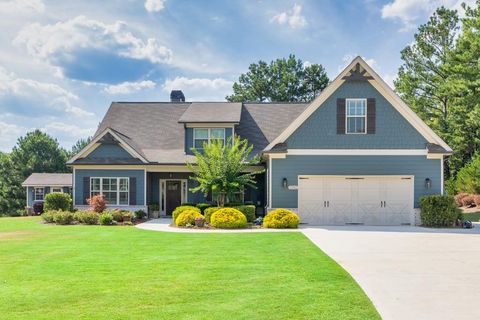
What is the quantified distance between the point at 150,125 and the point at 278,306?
22660 millimetres

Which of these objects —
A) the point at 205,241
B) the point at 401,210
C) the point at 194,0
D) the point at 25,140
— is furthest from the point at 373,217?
the point at 25,140

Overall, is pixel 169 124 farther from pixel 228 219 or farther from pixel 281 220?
pixel 281 220

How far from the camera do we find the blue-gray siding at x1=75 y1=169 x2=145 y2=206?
2350 cm

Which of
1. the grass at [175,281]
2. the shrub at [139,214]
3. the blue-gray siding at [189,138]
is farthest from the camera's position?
the blue-gray siding at [189,138]

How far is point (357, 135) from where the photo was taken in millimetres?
20328

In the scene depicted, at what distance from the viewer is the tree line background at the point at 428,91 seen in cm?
3080

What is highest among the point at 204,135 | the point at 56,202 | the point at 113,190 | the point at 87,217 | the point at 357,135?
the point at 204,135

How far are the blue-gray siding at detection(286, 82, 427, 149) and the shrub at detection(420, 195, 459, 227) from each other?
263 centimetres

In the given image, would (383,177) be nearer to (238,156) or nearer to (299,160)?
(299,160)

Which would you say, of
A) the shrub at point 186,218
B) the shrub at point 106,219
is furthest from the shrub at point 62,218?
the shrub at point 186,218

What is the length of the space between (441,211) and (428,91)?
946 inches

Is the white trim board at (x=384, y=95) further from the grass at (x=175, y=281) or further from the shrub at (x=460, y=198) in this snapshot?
the shrub at (x=460, y=198)

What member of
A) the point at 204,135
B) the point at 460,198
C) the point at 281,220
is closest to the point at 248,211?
the point at 281,220

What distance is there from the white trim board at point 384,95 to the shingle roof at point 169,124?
16.9ft
